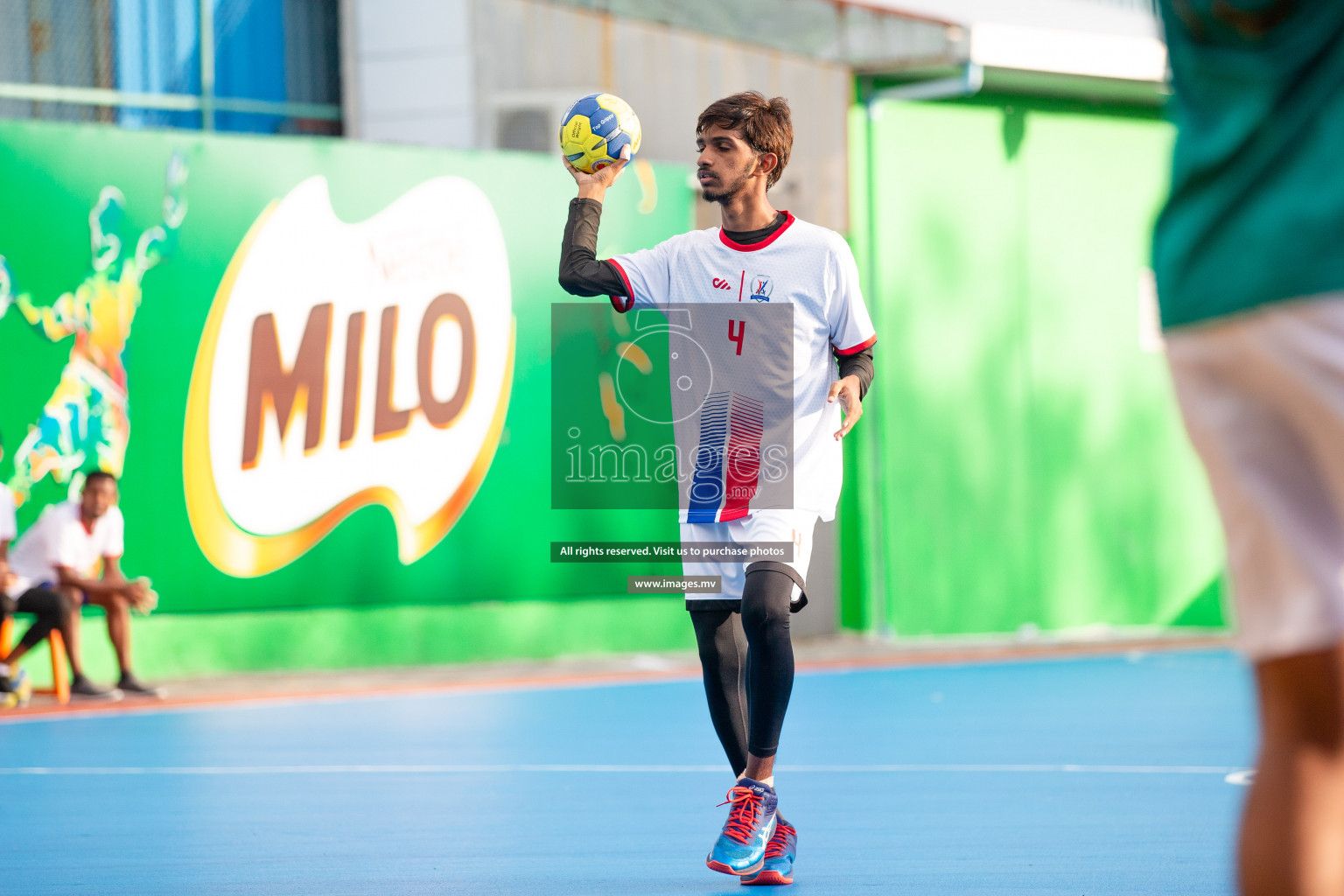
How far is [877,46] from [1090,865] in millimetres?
10113

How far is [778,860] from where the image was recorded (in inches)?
178

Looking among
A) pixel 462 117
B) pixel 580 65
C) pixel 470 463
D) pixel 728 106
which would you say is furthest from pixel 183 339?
pixel 728 106

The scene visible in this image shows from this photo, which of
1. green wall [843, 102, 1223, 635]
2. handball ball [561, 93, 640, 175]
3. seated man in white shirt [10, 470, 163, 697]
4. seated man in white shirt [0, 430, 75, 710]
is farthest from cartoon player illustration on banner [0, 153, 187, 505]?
handball ball [561, 93, 640, 175]

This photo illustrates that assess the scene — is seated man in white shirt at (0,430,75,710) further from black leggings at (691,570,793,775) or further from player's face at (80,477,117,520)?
black leggings at (691,570,793,775)

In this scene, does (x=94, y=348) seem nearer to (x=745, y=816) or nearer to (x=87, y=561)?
(x=87, y=561)

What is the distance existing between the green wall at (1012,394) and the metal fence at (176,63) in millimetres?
4486

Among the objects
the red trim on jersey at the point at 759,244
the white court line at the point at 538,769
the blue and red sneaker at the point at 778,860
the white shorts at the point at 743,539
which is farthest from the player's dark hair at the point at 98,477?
the blue and red sneaker at the point at 778,860

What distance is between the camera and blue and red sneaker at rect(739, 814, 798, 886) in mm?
4488

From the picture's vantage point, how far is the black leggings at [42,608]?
965 cm

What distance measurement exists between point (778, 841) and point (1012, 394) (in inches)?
401

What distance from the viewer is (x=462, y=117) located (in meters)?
12.9

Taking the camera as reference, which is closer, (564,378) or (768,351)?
(768,351)

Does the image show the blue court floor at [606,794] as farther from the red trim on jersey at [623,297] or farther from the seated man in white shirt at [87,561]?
the red trim on jersey at [623,297]

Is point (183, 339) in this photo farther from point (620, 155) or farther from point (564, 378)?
point (620, 155)
